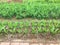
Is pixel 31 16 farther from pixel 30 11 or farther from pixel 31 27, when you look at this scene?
pixel 31 27

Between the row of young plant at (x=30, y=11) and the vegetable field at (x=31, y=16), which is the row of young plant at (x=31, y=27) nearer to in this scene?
the vegetable field at (x=31, y=16)

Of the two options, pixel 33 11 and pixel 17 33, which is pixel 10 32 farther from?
pixel 33 11

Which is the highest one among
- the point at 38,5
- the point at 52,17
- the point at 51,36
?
the point at 38,5

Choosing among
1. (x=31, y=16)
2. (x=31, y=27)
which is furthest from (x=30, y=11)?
(x=31, y=27)

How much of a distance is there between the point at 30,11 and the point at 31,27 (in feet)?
1.51

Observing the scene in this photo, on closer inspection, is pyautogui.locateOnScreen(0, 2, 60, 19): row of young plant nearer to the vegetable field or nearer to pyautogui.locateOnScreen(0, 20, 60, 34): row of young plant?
the vegetable field

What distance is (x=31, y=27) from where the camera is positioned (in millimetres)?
4738

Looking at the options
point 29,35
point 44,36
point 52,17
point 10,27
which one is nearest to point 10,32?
point 10,27

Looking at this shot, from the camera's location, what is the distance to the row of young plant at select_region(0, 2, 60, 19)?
16.4 feet

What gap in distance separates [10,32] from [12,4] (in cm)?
85

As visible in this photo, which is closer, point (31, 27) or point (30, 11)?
point (31, 27)

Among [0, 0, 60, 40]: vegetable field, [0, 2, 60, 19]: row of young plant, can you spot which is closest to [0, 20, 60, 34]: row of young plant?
[0, 0, 60, 40]: vegetable field

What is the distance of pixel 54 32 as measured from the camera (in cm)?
466

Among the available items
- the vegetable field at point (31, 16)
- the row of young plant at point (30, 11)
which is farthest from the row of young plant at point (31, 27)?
the row of young plant at point (30, 11)
